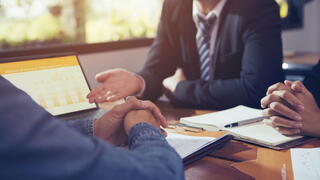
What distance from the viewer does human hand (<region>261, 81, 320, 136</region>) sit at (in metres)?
1.04

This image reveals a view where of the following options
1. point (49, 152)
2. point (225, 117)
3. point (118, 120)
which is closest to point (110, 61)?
point (225, 117)

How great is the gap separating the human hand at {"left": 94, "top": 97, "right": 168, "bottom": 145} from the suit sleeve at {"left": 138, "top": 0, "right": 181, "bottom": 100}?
32.3 inches

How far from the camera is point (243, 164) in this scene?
880 millimetres

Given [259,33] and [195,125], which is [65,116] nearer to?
[195,125]

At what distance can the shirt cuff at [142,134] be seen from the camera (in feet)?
2.37

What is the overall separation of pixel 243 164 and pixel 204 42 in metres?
0.97

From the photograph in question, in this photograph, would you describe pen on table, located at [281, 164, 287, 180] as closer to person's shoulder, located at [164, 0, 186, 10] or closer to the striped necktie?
the striped necktie

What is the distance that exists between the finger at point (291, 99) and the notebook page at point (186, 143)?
9.5 inches

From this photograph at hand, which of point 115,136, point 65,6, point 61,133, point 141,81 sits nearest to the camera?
point 61,133

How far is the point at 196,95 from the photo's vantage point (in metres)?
1.51

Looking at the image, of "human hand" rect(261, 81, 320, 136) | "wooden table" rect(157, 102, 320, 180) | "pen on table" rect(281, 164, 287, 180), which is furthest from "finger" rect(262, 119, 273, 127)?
"pen on table" rect(281, 164, 287, 180)

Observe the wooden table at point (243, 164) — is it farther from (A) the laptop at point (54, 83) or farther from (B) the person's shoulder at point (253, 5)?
(B) the person's shoulder at point (253, 5)

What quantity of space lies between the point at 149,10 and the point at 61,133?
246 cm

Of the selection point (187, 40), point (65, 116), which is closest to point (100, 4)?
point (187, 40)
